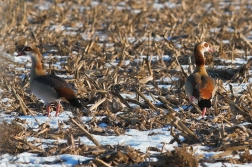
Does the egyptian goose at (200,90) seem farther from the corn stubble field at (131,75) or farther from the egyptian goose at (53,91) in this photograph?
the egyptian goose at (53,91)

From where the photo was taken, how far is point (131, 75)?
9.41 meters

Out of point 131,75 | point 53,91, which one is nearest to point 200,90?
point 53,91

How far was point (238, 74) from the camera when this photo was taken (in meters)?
9.66

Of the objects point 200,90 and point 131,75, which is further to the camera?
point 131,75

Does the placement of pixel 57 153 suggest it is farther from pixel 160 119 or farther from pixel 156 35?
pixel 156 35

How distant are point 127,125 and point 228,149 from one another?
4.99ft

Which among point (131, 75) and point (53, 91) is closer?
point (53, 91)

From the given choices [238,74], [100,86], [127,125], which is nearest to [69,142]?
[127,125]

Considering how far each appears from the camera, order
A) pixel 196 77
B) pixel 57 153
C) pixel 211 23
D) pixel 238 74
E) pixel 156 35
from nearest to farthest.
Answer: pixel 57 153 < pixel 196 77 < pixel 238 74 < pixel 156 35 < pixel 211 23

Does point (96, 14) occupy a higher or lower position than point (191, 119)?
higher

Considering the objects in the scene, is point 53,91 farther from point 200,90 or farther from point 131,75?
point 131,75

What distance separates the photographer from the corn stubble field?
6.14 meters

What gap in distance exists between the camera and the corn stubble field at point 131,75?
6.14 meters

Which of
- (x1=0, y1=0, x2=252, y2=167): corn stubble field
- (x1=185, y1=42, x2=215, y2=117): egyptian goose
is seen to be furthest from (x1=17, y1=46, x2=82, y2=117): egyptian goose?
(x1=185, y1=42, x2=215, y2=117): egyptian goose
